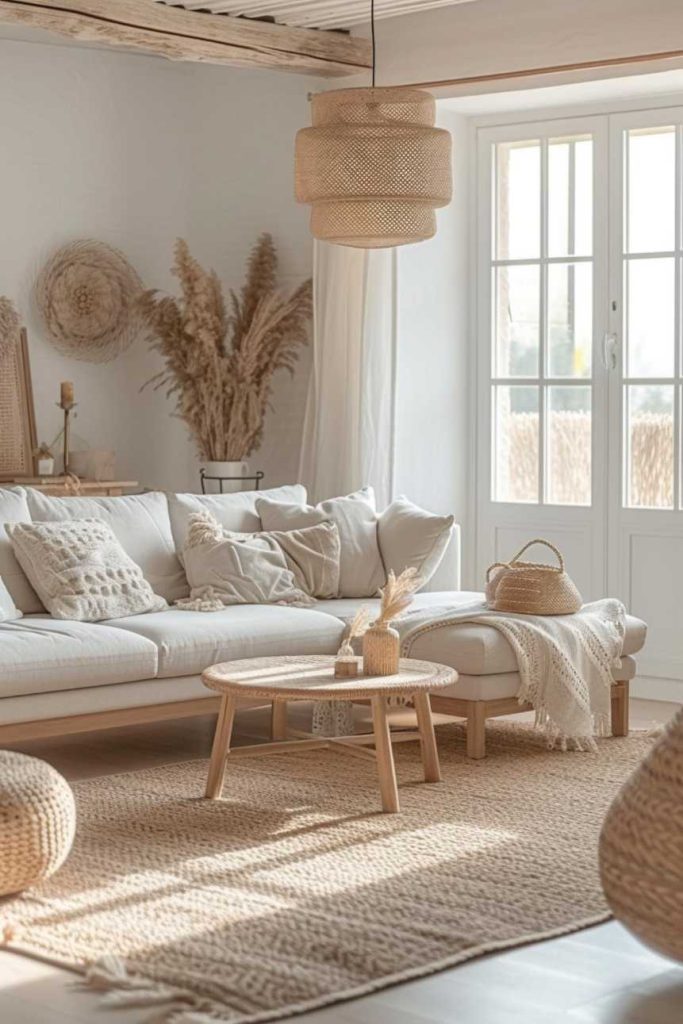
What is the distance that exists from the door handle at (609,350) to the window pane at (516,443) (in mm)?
395

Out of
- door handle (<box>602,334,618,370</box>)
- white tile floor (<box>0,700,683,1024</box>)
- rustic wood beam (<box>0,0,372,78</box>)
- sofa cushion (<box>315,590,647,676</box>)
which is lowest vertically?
white tile floor (<box>0,700,683,1024</box>)

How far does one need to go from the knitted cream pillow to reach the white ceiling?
232 centimetres

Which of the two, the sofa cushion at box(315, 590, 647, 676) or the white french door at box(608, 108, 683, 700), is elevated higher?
the white french door at box(608, 108, 683, 700)

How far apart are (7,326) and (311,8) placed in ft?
6.38

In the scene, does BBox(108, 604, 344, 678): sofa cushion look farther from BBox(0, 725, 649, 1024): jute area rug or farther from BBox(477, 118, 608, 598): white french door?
BBox(477, 118, 608, 598): white french door

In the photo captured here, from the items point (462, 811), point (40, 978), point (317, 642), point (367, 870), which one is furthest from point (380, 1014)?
point (317, 642)

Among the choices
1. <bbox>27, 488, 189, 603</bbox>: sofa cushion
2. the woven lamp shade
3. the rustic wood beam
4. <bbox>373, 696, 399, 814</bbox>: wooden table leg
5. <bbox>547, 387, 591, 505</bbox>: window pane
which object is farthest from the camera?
<bbox>547, 387, 591, 505</bbox>: window pane

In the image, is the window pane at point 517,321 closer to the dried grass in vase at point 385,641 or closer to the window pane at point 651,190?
the window pane at point 651,190

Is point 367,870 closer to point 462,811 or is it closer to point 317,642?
point 462,811

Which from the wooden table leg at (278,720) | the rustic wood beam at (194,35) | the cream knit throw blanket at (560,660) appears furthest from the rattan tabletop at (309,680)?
the rustic wood beam at (194,35)

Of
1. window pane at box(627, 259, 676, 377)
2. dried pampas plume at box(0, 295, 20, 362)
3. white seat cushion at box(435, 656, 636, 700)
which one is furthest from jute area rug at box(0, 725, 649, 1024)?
dried pampas plume at box(0, 295, 20, 362)

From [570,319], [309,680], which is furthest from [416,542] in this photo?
[309,680]

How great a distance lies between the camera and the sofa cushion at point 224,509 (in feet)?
20.4

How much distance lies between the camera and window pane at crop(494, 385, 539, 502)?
24.1 feet
